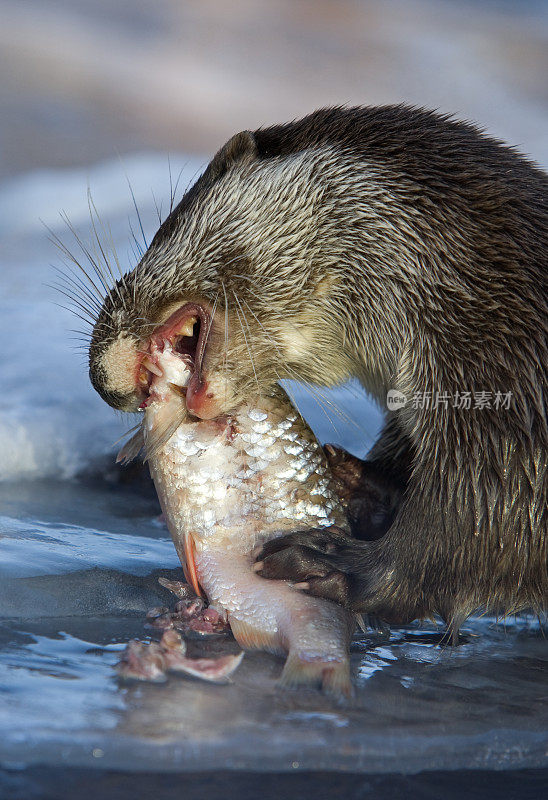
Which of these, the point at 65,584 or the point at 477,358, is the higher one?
the point at 477,358

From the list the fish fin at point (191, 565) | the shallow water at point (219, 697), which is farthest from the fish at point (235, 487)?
the shallow water at point (219, 697)

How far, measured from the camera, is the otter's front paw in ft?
5.64

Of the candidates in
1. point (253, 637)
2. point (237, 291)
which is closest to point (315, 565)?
point (253, 637)

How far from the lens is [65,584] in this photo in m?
1.80

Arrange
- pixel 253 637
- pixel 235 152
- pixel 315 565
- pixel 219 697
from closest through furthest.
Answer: pixel 219 697 < pixel 253 637 < pixel 315 565 < pixel 235 152

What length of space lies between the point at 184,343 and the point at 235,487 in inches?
11.5

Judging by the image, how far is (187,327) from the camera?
74.2 inches

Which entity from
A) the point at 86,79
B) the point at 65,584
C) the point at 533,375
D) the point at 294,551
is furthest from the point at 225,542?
the point at 86,79

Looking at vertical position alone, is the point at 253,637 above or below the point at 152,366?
below

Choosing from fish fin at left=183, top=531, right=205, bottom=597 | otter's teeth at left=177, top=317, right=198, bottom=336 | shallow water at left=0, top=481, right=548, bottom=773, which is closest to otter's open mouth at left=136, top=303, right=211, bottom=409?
otter's teeth at left=177, top=317, right=198, bottom=336

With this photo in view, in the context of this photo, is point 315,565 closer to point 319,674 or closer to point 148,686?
point 319,674

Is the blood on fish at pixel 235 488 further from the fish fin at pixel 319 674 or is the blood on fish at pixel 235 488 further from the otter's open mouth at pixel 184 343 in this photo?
the fish fin at pixel 319 674

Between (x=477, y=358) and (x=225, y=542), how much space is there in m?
0.54

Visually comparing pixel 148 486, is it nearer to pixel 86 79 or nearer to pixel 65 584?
pixel 65 584
